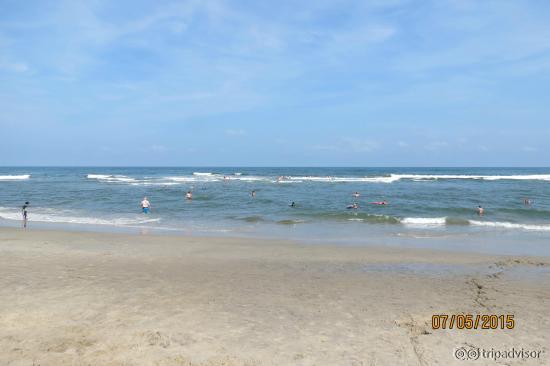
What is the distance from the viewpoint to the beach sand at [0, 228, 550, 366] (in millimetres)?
5234

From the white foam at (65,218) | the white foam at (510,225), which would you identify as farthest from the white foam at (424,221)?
the white foam at (65,218)

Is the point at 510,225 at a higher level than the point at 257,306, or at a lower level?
lower

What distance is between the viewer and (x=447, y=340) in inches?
224

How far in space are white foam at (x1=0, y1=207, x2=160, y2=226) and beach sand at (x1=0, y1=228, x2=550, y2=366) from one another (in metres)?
8.43

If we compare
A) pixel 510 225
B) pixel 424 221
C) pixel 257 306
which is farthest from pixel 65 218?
pixel 510 225

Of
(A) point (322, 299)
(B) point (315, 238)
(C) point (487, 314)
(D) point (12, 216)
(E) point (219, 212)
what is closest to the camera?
(C) point (487, 314)

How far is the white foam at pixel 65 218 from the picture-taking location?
20.3 metres

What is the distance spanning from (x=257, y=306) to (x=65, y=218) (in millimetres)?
18038

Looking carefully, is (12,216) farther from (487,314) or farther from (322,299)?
(487,314)

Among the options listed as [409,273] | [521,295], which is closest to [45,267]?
[409,273]

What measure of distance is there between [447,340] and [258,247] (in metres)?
8.14

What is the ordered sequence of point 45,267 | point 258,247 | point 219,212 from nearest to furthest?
point 45,267 < point 258,247 < point 219,212

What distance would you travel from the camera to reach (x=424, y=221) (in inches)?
837

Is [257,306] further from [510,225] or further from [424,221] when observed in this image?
[510,225]
